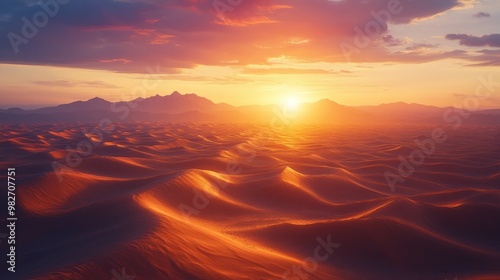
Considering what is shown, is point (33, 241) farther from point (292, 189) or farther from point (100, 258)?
point (292, 189)

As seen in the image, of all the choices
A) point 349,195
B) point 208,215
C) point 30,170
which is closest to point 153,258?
point 208,215

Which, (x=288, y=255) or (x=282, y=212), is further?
(x=282, y=212)

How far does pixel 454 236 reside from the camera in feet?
46.3

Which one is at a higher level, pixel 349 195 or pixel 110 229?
pixel 349 195

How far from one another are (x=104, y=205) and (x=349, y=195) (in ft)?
40.1

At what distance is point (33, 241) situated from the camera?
41.4 ft

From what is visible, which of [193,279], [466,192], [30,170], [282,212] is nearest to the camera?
[193,279]

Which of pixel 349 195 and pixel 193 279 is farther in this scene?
pixel 349 195

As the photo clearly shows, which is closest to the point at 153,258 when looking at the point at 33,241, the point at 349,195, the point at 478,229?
the point at 33,241

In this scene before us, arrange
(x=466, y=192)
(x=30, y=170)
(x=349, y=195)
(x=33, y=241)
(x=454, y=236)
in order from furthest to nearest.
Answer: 1. (x=30, y=170)
2. (x=349, y=195)
3. (x=466, y=192)
4. (x=454, y=236)
5. (x=33, y=241)

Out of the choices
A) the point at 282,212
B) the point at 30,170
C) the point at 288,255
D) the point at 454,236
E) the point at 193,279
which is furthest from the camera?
the point at 30,170

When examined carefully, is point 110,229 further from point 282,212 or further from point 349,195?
point 349,195

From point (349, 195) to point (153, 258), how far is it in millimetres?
14282

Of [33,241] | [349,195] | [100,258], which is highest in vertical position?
[349,195]
